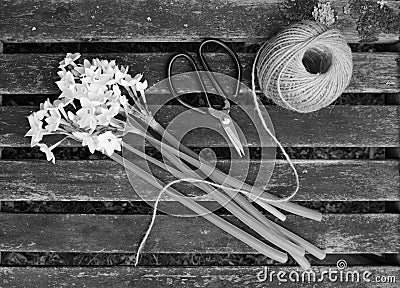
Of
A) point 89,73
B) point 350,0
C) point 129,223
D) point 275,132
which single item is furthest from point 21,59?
point 350,0

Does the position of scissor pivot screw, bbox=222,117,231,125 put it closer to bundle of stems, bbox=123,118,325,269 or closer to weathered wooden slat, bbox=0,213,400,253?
bundle of stems, bbox=123,118,325,269

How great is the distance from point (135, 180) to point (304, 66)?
16.3 inches

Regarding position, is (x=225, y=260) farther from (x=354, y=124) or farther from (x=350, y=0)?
(x=350, y=0)

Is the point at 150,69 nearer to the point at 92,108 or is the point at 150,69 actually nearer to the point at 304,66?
the point at 92,108

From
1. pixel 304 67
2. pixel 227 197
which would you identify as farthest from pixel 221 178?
pixel 304 67

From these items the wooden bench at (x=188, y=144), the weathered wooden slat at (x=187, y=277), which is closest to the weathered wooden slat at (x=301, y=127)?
the wooden bench at (x=188, y=144)

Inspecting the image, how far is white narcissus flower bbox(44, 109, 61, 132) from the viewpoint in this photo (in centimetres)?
100

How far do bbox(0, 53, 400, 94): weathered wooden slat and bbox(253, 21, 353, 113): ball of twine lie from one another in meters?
0.13

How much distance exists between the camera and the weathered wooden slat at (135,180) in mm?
1156

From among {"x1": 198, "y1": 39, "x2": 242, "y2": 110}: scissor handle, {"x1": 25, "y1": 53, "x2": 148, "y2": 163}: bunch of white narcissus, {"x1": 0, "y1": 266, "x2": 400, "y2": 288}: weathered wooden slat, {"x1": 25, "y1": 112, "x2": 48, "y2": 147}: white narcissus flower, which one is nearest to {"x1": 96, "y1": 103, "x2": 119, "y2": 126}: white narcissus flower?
{"x1": 25, "y1": 53, "x2": 148, "y2": 163}: bunch of white narcissus

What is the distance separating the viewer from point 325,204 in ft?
4.07

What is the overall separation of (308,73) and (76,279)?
2.08ft

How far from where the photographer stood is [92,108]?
39.2 inches

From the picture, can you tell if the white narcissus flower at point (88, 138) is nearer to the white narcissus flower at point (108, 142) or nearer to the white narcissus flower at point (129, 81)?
the white narcissus flower at point (108, 142)
